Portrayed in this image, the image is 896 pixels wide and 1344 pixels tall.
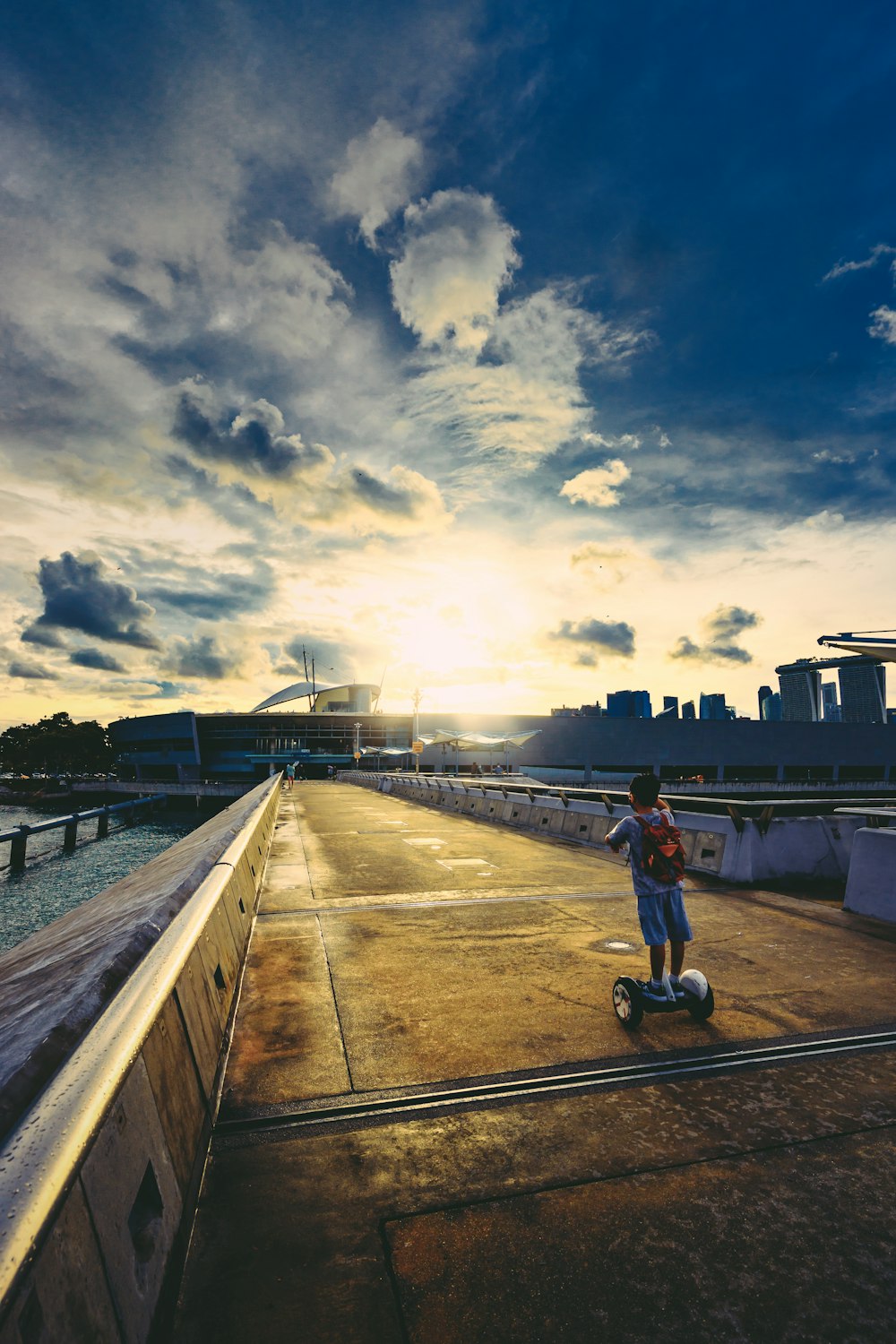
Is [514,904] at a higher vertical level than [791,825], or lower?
lower

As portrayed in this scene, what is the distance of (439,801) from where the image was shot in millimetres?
32312

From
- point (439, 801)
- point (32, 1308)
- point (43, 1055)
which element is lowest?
point (439, 801)

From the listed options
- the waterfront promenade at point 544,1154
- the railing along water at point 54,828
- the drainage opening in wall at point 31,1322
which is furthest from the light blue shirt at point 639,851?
the railing along water at point 54,828

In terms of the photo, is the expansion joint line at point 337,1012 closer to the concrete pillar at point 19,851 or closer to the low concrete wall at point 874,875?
the low concrete wall at point 874,875

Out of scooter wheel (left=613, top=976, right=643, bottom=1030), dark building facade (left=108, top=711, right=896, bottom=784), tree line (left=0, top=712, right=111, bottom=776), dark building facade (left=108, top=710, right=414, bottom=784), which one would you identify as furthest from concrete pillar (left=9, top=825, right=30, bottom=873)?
tree line (left=0, top=712, right=111, bottom=776)

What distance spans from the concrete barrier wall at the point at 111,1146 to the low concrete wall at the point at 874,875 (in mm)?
7772

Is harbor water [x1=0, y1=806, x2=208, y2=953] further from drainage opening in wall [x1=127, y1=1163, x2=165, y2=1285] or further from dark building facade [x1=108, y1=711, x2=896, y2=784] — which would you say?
dark building facade [x1=108, y1=711, x2=896, y2=784]

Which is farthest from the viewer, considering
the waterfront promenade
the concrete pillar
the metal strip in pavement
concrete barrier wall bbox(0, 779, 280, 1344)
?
the concrete pillar

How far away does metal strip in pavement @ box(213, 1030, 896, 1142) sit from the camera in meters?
3.46

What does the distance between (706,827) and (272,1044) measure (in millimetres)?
8880

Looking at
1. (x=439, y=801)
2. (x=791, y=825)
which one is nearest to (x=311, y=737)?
(x=439, y=801)

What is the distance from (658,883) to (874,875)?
194 inches

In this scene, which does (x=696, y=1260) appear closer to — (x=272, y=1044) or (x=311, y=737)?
(x=272, y=1044)

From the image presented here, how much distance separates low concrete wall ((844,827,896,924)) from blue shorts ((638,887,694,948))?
457 centimetres
